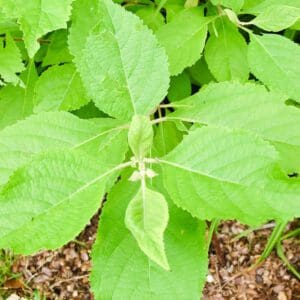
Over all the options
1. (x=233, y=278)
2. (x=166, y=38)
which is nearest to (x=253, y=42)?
(x=166, y=38)

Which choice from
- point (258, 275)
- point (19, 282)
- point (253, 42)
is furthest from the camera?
point (19, 282)

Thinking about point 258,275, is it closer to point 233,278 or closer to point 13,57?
point 233,278

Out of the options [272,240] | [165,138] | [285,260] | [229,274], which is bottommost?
[229,274]

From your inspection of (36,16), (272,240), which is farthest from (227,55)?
(272,240)

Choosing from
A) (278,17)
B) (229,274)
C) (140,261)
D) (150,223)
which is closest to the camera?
(150,223)

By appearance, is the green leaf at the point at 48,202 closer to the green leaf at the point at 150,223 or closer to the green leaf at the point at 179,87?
the green leaf at the point at 150,223

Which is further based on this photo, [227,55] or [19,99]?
[19,99]

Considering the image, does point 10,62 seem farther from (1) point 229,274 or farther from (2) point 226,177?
(1) point 229,274

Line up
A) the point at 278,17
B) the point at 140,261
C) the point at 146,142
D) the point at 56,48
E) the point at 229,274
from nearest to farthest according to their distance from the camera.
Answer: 1. the point at 146,142
2. the point at 140,261
3. the point at 278,17
4. the point at 56,48
5. the point at 229,274
